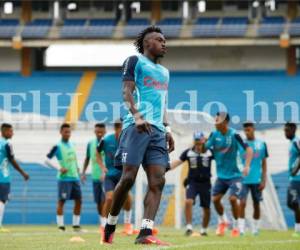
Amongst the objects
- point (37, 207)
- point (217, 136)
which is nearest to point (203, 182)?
point (217, 136)

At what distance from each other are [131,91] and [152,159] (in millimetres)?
643

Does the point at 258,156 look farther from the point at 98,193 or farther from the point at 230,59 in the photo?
the point at 230,59

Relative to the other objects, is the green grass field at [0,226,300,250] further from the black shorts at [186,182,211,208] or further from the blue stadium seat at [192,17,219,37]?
the blue stadium seat at [192,17,219,37]

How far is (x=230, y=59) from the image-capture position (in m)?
40.4

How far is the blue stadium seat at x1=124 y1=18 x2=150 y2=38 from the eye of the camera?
40.2m

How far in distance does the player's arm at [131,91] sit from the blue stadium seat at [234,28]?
1208 inches

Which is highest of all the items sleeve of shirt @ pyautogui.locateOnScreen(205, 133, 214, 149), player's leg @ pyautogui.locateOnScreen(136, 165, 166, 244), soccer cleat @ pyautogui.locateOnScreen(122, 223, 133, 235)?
player's leg @ pyautogui.locateOnScreen(136, 165, 166, 244)

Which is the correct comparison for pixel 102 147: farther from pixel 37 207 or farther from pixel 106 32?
pixel 106 32

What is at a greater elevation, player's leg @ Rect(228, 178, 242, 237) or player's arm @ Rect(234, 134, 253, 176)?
player's arm @ Rect(234, 134, 253, 176)

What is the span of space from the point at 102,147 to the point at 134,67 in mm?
7102

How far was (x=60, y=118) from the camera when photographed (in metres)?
35.1

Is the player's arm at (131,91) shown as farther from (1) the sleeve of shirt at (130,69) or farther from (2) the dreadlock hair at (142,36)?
(2) the dreadlock hair at (142,36)

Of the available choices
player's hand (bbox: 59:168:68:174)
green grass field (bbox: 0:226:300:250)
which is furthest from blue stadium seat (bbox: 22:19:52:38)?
green grass field (bbox: 0:226:300:250)

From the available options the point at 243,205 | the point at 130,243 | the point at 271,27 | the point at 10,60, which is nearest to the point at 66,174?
the point at 243,205
